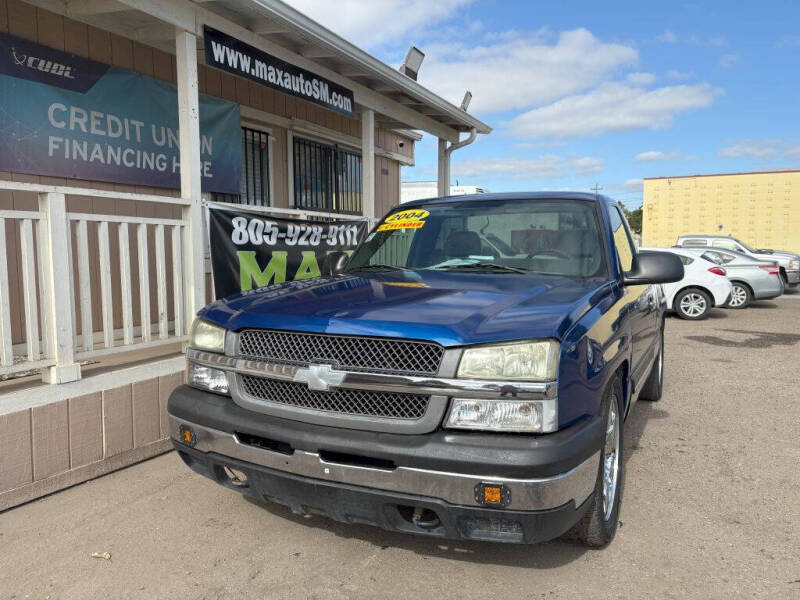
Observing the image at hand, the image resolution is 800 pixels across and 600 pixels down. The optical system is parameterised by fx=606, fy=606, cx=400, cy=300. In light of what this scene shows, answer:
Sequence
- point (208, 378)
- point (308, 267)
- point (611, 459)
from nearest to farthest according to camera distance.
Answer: point (208, 378)
point (611, 459)
point (308, 267)

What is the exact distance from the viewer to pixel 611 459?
3107 millimetres

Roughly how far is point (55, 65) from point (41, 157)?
2.70 feet

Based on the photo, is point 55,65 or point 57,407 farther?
point 55,65

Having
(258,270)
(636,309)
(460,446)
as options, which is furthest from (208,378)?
(258,270)

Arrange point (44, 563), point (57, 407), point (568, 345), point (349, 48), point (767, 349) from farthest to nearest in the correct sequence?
point (767, 349)
point (349, 48)
point (57, 407)
point (44, 563)
point (568, 345)

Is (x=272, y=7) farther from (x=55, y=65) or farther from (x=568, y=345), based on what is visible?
(x=568, y=345)

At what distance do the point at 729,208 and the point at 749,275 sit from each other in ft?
59.5

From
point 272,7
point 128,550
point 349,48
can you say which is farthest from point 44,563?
point 349,48

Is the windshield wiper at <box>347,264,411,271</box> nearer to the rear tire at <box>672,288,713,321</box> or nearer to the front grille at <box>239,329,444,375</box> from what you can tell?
the front grille at <box>239,329,444,375</box>

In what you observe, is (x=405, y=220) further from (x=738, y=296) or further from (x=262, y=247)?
(x=738, y=296)

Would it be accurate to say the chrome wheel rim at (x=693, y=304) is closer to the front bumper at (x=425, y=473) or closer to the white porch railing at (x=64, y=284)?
the white porch railing at (x=64, y=284)

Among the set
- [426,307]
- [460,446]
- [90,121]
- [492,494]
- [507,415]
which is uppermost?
[90,121]

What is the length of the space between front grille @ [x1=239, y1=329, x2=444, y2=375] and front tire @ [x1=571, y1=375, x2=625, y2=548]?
0.85m

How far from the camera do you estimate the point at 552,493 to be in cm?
216
